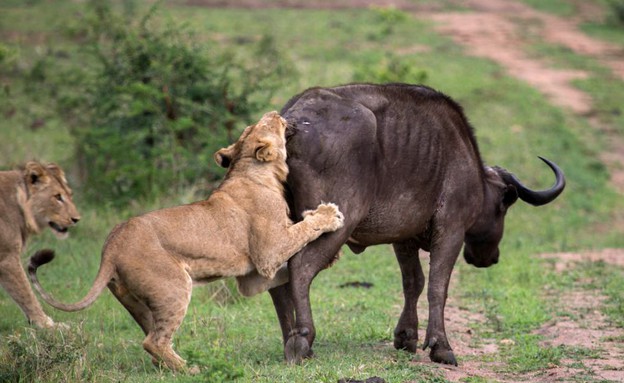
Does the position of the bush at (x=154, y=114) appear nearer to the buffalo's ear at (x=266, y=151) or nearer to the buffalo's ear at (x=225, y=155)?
the buffalo's ear at (x=225, y=155)

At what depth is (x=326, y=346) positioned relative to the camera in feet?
24.9

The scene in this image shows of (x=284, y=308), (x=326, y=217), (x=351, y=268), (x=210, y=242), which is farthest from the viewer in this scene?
(x=351, y=268)

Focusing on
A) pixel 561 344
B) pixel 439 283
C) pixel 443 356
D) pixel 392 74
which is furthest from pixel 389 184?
pixel 392 74

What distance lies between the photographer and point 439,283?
7402mm

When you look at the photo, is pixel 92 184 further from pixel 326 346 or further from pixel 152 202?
pixel 326 346

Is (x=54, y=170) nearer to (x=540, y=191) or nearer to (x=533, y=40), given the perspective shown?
(x=540, y=191)

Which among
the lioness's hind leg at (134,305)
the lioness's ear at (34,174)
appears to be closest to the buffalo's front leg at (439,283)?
the lioness's hind leg at (134,305)

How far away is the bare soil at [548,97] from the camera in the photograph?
7.23m

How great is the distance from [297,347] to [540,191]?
245 cm

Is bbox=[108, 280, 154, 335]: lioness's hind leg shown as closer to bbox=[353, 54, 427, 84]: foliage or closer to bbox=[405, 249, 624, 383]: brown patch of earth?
bbox=[405, 249, 624, 383]: brown patch of earth

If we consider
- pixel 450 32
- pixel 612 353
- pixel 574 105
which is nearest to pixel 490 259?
pixel 612 353

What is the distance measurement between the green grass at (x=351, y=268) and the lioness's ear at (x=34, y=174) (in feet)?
3.68

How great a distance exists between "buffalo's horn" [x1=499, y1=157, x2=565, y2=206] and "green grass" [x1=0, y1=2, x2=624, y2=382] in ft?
3.70

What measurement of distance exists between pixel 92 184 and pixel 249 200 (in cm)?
620
